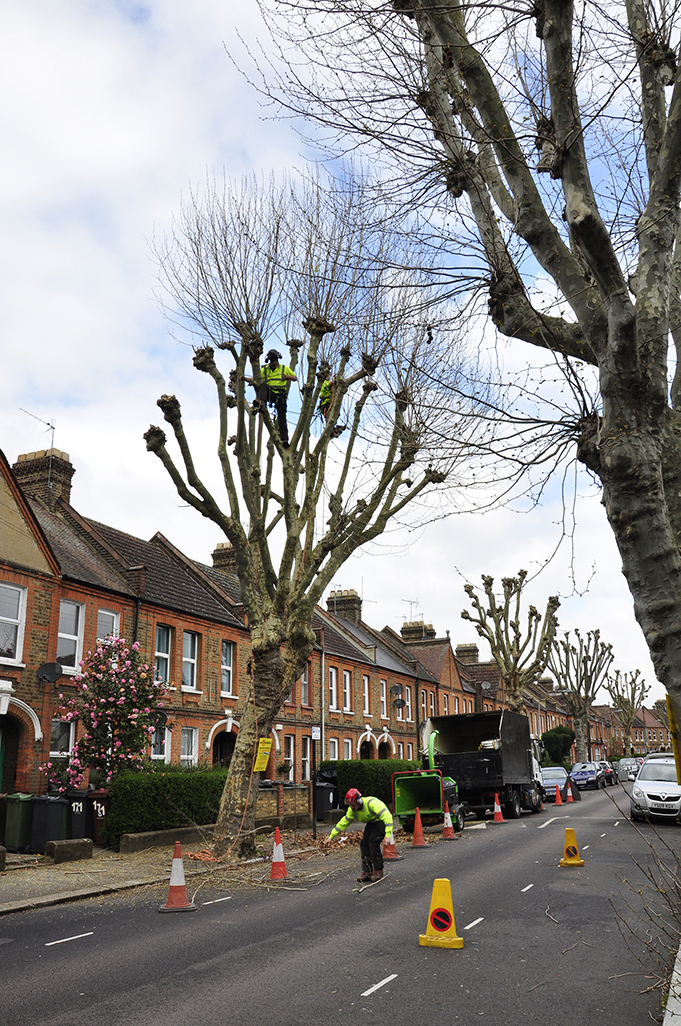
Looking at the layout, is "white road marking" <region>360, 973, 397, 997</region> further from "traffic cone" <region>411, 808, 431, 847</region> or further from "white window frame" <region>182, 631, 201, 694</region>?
"white window frame" <region>182, 631, 201, 694</region>

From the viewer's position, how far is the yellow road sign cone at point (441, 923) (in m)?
7.70

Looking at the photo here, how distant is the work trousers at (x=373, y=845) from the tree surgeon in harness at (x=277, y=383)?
7725 mm

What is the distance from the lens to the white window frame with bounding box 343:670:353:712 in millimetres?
35031

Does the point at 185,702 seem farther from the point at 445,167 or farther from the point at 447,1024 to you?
the point at 445,167

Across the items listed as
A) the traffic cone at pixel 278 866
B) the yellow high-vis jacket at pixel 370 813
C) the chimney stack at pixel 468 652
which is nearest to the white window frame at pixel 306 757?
the traffic cone at pixel 278 866

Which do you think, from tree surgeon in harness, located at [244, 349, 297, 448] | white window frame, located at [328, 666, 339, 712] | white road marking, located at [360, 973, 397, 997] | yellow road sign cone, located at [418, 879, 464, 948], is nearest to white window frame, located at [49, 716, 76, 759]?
tree surgeon in harness, located at [244, 349, 297, 448]

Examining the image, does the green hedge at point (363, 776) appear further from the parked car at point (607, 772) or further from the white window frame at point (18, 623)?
the parked car at point (607, 772)

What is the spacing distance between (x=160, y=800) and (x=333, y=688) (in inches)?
702

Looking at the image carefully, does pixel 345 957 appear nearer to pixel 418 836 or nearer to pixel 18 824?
pixel 18 824

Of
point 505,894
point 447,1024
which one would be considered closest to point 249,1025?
point 447,1024

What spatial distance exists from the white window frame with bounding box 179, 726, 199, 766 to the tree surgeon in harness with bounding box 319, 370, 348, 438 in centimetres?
1146

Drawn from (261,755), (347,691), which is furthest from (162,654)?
(347,691)

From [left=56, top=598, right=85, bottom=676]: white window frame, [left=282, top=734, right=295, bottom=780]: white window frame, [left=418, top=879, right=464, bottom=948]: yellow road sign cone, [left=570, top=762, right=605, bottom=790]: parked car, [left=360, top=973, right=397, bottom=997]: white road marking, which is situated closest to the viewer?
[left=360, top=973, right=397, bottom=997]: white road marking

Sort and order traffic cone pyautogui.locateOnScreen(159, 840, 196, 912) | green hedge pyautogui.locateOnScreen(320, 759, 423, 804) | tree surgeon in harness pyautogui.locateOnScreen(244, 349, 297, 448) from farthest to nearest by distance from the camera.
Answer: green hedge pyautogui.locateOnScreen(320, 759, 423, 804)
tree surgeon in harness pyautogui.locateOnScreen(244, 349, 297, 448)
traffic cone pyautogui.locateOnScreen(159, 840, 196, 912)
